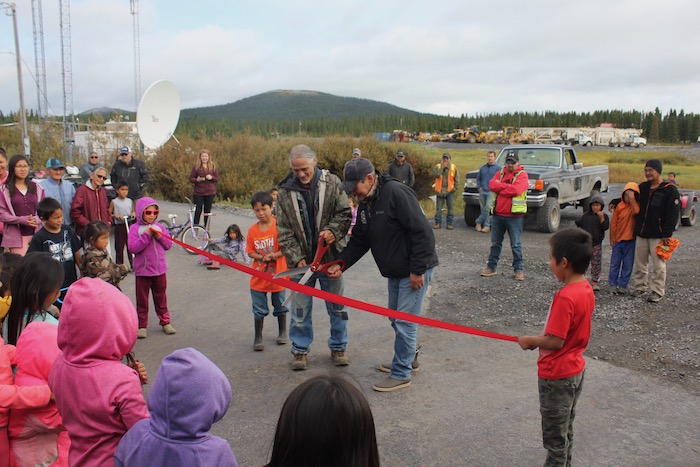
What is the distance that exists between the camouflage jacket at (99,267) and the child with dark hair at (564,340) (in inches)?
153

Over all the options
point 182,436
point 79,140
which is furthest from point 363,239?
point 79,140

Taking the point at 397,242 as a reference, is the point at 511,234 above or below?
below

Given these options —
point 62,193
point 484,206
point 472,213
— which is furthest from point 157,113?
point 62,193

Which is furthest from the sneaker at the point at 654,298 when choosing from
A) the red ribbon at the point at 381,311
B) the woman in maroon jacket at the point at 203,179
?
the woman in maroon jacket at the point at 203,179

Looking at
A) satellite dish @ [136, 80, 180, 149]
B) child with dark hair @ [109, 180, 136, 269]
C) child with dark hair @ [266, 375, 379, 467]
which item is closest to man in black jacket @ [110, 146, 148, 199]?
child with dark hair @ [109, 180, 136, 269]

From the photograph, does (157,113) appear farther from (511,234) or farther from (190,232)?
(511,234)

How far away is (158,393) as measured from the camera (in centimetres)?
203

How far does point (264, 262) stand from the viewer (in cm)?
605

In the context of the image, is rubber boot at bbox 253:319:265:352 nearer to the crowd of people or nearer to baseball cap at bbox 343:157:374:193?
the crowd of people

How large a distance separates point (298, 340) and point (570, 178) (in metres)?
11.8

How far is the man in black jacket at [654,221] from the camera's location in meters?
7.78

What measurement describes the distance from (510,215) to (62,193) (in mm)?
6803

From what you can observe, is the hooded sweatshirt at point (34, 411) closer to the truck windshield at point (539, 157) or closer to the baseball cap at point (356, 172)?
the baseball cap at point (356, 172)

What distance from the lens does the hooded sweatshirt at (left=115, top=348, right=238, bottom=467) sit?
201 cm
